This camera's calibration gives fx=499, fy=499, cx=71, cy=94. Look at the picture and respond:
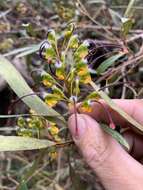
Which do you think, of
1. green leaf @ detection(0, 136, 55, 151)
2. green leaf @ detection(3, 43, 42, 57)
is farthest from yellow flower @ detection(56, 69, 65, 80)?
green leaf @ detection(3, 43, 42, 57)

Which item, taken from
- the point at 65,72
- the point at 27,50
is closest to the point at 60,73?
the point at 65,72

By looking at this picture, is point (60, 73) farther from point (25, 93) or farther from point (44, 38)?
point (44, 38)

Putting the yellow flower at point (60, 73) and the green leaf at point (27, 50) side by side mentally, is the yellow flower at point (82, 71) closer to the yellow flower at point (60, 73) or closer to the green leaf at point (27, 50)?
the yellow flower at point (60, 73)

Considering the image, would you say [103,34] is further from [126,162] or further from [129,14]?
[126,162]

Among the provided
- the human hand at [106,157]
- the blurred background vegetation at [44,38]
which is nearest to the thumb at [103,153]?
the human hand at [106,157]

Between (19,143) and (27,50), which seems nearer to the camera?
(19,143)

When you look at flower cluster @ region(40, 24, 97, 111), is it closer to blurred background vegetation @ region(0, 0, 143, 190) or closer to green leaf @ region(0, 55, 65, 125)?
green leaf @ region(0, 55, 65, 125)

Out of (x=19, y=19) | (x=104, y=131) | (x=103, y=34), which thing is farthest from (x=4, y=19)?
(x=104, y=131)
